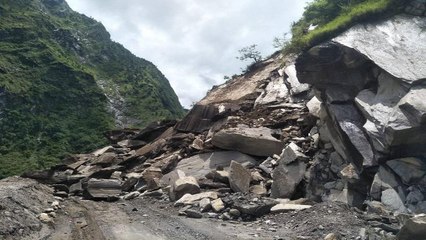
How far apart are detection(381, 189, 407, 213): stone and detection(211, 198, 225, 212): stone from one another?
173 inches

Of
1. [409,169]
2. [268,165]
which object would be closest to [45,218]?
[268,165]

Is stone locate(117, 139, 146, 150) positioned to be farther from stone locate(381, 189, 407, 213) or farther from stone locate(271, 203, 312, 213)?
stone locate(381, 189, 407, 213)

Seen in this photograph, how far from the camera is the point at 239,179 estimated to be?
1327 cm

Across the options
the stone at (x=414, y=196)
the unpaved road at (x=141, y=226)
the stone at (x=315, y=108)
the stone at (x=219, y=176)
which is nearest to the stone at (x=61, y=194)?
the unpaved road at (x=141, y=226)

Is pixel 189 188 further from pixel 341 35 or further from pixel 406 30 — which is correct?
pixel 406 30

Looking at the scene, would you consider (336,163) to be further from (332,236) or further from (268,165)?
(332,236)

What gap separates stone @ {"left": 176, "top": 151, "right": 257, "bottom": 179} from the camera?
15.7m

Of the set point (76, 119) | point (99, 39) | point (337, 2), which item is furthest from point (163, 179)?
point (99, 39)

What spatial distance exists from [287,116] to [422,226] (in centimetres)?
1114

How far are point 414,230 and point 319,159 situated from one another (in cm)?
620

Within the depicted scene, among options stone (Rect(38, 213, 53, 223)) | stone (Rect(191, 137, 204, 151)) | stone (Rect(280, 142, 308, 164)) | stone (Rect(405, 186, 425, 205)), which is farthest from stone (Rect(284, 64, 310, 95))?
stone (Rect(38, 213, 53, 223))

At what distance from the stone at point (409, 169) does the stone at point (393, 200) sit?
0.44m

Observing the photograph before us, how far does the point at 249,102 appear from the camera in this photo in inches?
880

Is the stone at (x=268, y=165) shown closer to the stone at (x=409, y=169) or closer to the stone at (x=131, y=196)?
the stone at (x=131, y=196)
